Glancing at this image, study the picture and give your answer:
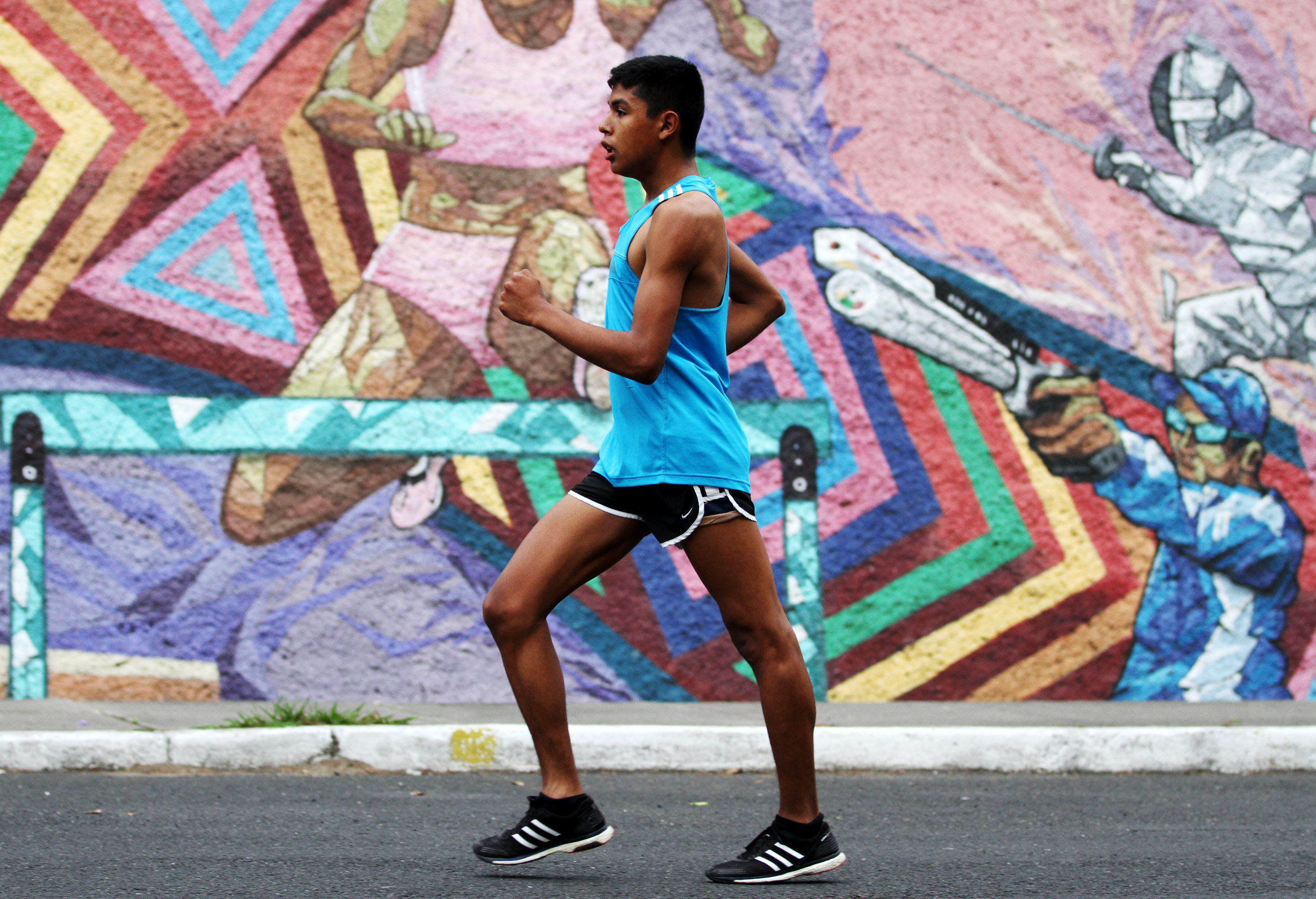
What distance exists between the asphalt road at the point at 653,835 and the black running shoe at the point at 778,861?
33mm

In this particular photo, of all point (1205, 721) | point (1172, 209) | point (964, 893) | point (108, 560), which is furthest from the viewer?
point (1172, 209)

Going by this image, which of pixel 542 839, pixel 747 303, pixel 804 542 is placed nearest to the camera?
pixel 542 839

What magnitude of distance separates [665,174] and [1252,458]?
13.5 ft

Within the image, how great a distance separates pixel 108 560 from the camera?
5754mm

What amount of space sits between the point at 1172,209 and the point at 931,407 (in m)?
1.47

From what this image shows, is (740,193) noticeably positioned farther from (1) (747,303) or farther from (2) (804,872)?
(2) (804,872)

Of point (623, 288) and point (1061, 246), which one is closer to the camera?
point (623, 288)

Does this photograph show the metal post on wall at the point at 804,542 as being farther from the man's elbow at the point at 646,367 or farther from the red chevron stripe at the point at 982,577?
the man's elbow at the point at 646,367

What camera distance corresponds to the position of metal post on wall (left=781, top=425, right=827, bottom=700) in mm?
5961

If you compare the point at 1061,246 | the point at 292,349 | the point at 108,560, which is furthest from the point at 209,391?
the point at 1061,246

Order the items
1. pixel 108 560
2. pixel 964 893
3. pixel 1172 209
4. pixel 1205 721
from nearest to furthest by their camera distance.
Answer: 1. pixel 964 893
2. pixel 1205 721
3. pixel 108 560
4. pixel 1172 209

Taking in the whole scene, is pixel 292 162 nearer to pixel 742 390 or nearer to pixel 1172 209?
pixel 742 390

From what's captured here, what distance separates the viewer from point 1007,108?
612 centimetres

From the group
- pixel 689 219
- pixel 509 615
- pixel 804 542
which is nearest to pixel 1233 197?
pixel 804 542
